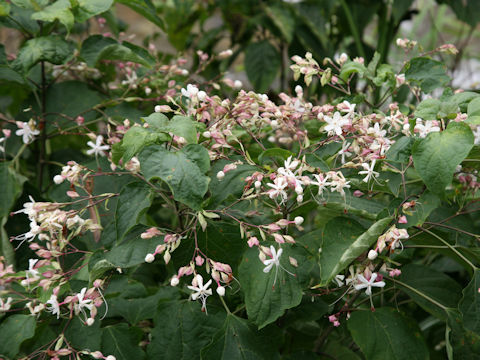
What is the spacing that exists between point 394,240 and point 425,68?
0.46m

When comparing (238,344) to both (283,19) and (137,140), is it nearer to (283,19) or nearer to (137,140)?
(137,140)

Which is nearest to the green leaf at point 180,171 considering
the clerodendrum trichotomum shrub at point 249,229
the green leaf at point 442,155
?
the clerodendrum trichotomum shrub at point 249,229

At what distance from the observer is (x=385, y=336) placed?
102cm

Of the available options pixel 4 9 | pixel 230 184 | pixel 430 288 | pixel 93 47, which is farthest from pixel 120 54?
pixel 430 288

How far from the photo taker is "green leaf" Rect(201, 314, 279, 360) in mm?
982

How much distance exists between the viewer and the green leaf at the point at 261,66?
2021 millimetres

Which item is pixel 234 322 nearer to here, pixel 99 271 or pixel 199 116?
pixel 99 271

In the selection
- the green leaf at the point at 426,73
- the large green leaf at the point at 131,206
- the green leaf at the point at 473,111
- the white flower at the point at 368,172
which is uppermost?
the green leaf at the point at 473,111

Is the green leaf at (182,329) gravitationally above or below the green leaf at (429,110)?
below

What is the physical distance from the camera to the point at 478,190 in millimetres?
1110

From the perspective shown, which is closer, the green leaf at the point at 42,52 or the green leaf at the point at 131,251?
the green leaf at the point at 131,251

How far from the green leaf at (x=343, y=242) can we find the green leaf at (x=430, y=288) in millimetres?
203

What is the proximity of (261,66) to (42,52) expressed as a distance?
39.5 inches

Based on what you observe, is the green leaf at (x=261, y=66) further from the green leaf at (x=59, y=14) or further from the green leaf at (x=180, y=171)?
the green leaf at (x=180, y=171)
